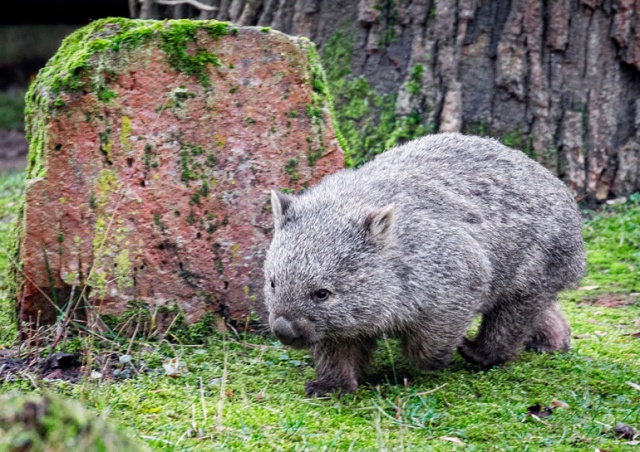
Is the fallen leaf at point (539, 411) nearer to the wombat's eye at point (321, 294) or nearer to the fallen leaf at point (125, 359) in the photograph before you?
the wombat's eye at point (321, 294)

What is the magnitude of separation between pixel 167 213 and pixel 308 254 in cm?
116

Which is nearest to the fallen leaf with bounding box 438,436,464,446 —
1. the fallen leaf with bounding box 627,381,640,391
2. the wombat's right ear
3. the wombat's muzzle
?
the wombat's muzzle

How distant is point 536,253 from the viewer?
577 centimetres

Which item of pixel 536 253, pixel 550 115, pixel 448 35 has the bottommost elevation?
pixel 536 253

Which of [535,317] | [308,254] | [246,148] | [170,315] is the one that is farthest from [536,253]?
[170,315]

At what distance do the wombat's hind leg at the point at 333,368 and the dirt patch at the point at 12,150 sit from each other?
9.45m

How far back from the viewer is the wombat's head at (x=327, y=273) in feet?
16.4

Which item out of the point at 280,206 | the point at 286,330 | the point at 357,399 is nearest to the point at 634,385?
the point at 357,399

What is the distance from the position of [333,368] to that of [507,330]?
127cm

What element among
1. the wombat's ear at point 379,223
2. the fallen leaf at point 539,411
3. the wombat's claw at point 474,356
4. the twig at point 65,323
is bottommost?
the wombat's claw at point 474,356

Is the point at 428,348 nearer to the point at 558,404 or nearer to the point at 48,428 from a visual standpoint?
the point at 558,404

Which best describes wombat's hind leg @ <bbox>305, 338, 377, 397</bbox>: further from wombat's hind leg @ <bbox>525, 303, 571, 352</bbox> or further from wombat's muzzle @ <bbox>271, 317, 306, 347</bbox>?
wombat's hind leg @ <bbox>525, 303, 571, 352</bbox>

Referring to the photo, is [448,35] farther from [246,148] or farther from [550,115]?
[246,148]

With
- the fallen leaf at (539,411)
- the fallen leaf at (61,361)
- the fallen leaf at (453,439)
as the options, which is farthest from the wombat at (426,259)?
the fallen leaf at (61,361)
